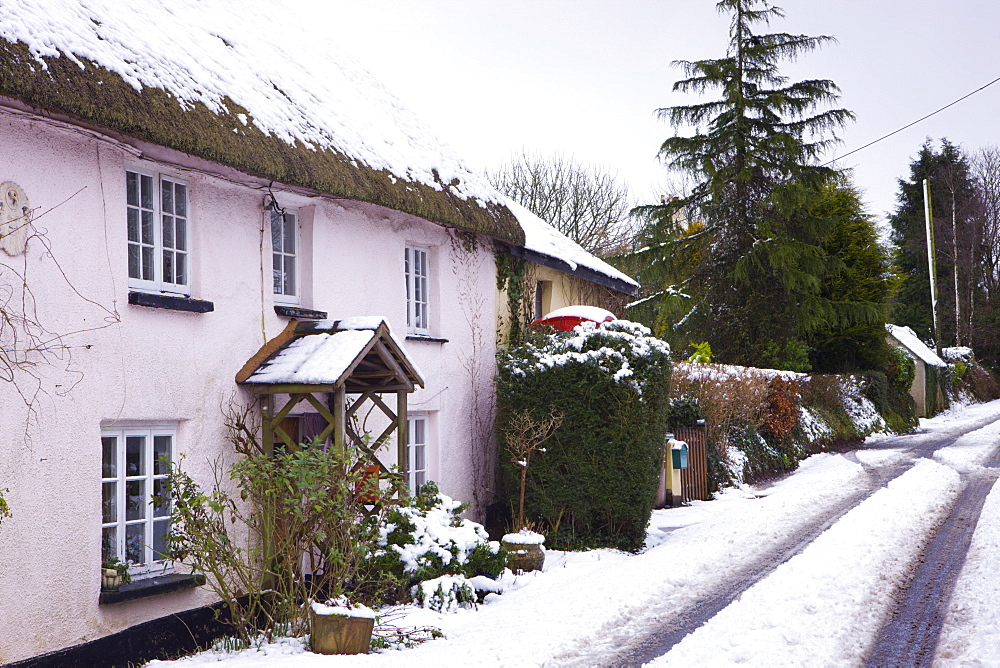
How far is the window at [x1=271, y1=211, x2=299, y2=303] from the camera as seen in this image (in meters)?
9.31

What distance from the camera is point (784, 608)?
7543 millimetres

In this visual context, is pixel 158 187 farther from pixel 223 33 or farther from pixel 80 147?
pixel 223 33

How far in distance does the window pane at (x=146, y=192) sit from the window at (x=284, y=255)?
1556mm

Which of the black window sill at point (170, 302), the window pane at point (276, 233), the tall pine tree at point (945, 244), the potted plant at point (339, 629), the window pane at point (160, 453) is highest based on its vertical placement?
the tall pine tree at point (945, 244)

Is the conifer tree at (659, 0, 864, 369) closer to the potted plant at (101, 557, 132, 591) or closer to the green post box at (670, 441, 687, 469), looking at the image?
the green post box at (670, 441, 687, 469)

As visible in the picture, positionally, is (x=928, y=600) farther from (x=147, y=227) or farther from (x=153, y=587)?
(x=147, y=227)

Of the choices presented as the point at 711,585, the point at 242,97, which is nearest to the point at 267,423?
the point at 242,97

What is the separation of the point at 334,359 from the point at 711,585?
4.36 meters

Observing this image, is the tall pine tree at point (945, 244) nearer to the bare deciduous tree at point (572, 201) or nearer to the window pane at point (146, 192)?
the bare deciduous tree at point (572, 201)

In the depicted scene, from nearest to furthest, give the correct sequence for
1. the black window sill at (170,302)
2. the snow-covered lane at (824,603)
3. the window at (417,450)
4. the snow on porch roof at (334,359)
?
the snow-covered lane at (824,603)
the black window sill at (170,302)
the snow on porch roof at (334,359)
the window at (417,450)

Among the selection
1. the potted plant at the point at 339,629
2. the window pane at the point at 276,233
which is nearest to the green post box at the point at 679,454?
the window pane at the point at 276,233

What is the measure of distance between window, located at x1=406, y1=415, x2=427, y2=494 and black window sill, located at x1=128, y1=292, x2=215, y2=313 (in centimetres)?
421

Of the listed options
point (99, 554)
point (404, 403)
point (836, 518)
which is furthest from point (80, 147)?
point (836, 518)

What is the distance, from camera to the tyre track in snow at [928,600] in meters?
6.39
